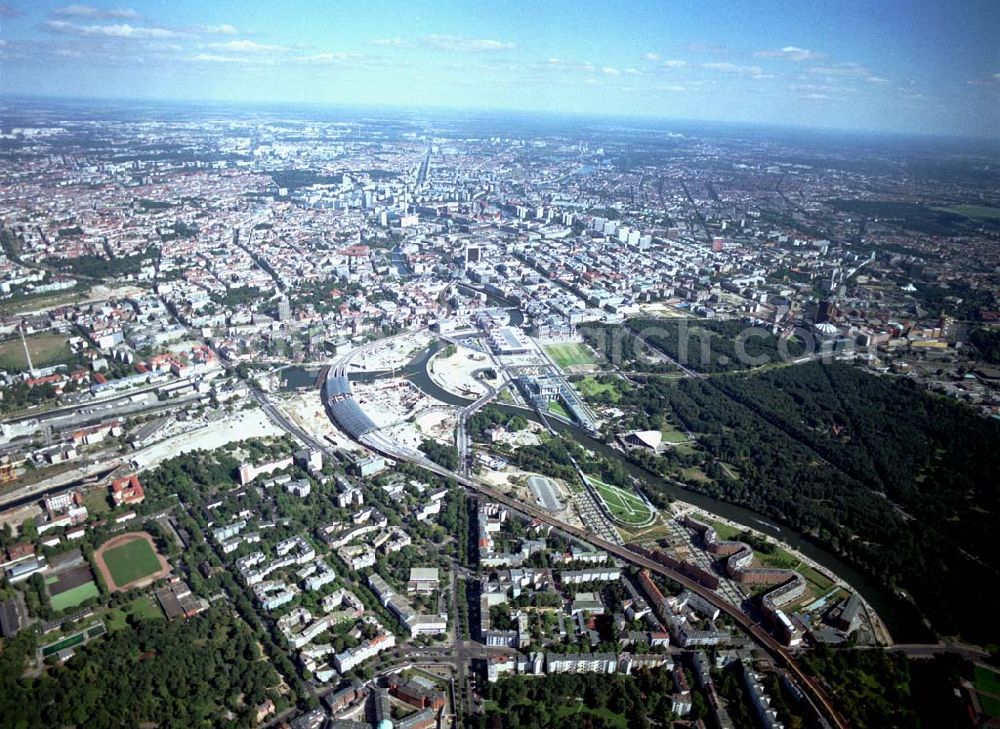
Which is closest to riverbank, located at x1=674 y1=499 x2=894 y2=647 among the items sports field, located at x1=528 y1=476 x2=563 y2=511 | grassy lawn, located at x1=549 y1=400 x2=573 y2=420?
sports field, located at x1=528 y1=476 x2=563 y2=511

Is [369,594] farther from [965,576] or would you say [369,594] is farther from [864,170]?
[864,170]

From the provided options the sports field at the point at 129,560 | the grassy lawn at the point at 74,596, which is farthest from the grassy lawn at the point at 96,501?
the grassy lawn at the point at 74,596

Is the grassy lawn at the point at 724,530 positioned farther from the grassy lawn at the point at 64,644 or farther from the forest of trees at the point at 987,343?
the forest of trees at the point at 987,343

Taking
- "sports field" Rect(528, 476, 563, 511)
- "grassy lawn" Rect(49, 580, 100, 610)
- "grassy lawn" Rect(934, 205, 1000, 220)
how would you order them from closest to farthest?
"grassy lawn" Rect(49, 580, 100, 610), "sports field" Rect(528, 476, 563, 511), "grassy lawn" Rect(934, 205, 1000, 220)

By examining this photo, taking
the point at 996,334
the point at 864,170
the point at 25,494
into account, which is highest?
the point at 864,170

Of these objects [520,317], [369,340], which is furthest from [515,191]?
[369,340]

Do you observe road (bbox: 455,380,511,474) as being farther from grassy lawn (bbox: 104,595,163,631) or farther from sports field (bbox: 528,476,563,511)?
grassy lawn (bbox: 104,595,163,631)

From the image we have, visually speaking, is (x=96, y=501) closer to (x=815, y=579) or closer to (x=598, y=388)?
(x=598, y=388)

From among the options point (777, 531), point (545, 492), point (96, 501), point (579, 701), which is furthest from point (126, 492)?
point (777, 531)

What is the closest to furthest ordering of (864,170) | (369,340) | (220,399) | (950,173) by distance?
1. (220,399)
2. (369,340)
3. (950,173)
4. (864,170)
